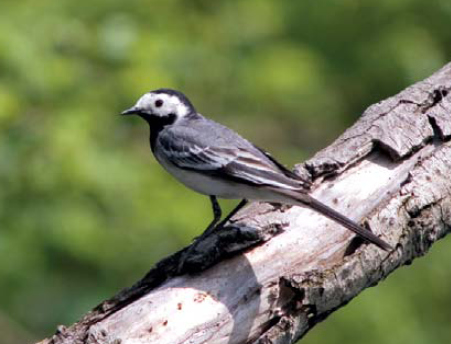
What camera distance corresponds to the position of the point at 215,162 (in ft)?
17.8

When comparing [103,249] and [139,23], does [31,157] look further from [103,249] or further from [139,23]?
[139,23]

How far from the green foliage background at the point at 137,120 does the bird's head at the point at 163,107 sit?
0.74m

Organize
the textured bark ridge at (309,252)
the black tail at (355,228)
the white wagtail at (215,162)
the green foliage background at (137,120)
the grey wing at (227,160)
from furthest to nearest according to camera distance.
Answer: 1. the green foliage background at (137,120)
2. the grey wing at (227,160)
3. the white wagtail at (215,162)
4. the black tail at (355,228)
5. the textured bark ridge at (309,252)

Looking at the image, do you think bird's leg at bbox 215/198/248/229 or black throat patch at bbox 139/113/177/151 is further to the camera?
black throat patch at bbox 139/113/177/151

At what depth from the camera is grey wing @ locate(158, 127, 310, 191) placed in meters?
5.08

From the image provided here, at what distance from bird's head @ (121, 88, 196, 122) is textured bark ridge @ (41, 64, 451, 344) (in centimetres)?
101

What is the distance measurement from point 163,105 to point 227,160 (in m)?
0.85

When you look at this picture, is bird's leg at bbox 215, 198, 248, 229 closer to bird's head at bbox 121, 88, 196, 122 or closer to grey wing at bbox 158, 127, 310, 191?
grey wing at bbox 158, 127, 310, 191

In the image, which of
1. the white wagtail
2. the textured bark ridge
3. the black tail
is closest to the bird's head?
the white wagtail

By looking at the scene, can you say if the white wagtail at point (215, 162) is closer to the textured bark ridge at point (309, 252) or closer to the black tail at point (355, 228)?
the black tail at point (355, 228)

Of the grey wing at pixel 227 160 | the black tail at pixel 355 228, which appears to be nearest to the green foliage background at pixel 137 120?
the grey wing at pixel 227 160

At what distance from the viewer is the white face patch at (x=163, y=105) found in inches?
238

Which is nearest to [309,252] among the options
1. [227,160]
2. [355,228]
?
[355,228]

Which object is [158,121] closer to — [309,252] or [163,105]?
[163,105]
